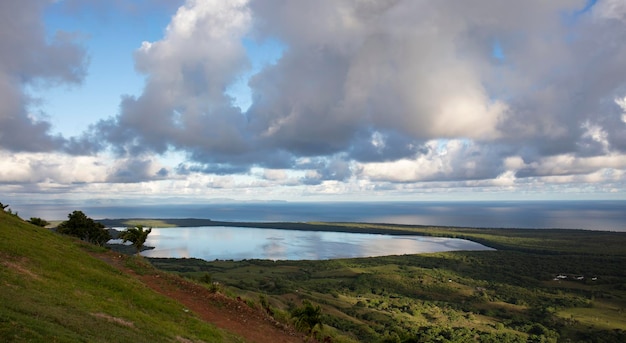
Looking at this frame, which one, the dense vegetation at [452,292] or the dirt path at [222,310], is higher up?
the dirt path at [222,310]

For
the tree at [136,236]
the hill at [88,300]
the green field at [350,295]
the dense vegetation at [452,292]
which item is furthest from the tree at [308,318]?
the tree at [136,236]

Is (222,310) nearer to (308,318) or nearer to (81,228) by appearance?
(308,318)

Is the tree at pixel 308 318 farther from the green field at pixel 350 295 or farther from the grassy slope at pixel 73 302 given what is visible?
the grassy slope at pixel 73 302

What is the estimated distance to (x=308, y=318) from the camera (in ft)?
112

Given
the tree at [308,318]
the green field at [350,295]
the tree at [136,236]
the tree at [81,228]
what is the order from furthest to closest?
the tree at [81,228], the tree at [136,236], the tree at [308,318], the green field at [350,295]

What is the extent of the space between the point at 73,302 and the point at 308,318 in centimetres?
1910

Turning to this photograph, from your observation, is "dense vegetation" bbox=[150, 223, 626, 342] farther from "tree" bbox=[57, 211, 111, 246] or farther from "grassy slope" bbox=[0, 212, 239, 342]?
"tree" bbox=[57, 211, 111, 246]

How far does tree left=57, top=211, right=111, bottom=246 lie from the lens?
5831 centimetres

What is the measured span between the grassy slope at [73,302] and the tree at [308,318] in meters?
9.74

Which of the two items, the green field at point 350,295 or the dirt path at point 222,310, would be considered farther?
the dirt path at point 222,310

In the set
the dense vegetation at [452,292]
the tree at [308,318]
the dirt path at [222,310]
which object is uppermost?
the dirt path at [222,310]

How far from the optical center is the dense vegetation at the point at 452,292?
80125 mm

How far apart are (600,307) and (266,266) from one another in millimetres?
104667

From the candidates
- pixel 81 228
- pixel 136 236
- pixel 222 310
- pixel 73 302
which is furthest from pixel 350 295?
pixel 73 302
